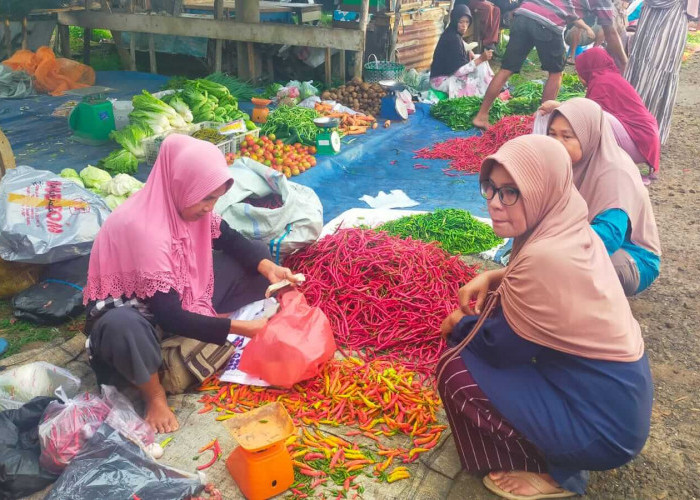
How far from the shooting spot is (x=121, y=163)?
515cm

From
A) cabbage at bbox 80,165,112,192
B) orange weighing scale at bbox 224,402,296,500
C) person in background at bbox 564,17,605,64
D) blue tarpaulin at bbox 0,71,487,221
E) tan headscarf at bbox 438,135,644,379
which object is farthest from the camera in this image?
person in background at bbox 564,17,605,64

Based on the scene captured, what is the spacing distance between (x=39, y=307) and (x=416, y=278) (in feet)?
7.09

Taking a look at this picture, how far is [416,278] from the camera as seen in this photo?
3.50 metres

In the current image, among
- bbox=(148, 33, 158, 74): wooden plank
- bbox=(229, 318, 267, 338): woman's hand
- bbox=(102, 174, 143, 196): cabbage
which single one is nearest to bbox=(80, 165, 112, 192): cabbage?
bbox=(102, 174, 143, 196): cabbage

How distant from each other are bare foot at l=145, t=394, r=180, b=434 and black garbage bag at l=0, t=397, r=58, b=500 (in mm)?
424

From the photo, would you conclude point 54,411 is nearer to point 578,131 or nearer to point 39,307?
point 39,307

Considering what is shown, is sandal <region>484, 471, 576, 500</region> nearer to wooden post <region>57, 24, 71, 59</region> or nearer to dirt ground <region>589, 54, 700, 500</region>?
dirt ground <region>589, 54, 700, 500</region>

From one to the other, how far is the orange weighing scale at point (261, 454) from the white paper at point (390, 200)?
3.23 metres

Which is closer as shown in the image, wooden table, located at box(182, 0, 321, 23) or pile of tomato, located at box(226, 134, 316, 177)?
pile of tomato, located at box(226, 134, 316, 177)

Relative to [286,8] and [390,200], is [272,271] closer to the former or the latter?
[390,200]

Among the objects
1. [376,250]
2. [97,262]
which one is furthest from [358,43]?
[97,262]

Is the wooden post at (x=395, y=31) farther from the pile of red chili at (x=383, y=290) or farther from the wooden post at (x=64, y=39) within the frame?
the pile of red chili at (x=383, y=290)

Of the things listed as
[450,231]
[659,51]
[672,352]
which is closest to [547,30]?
[659,51]

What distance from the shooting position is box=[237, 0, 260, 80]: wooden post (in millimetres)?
8242
